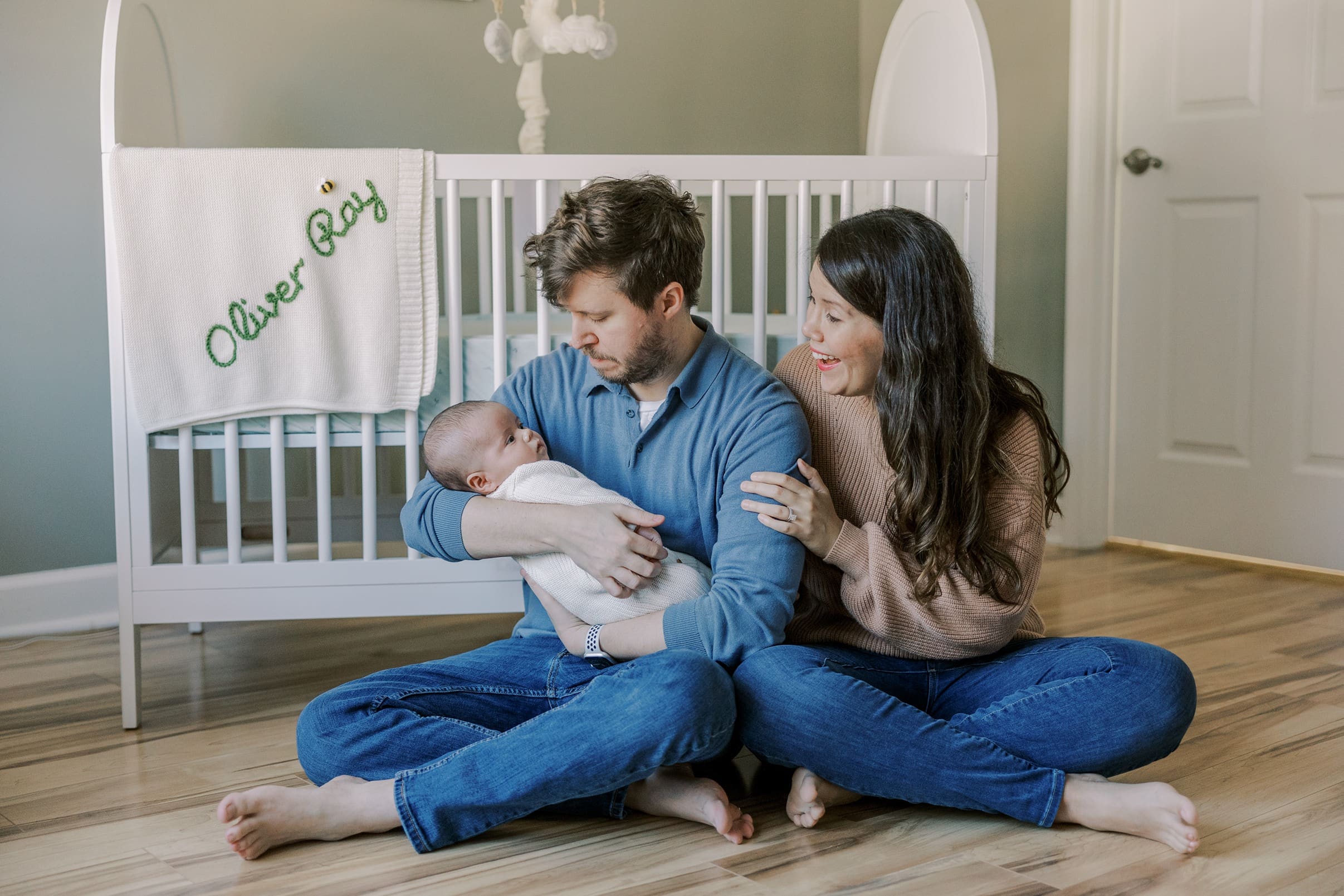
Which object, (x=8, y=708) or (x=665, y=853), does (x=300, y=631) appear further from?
(x=665, y=853)

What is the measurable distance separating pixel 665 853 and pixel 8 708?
106 cm

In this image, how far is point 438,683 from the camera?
4.40 ft

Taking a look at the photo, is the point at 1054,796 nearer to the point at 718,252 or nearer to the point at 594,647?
the point at 594,647

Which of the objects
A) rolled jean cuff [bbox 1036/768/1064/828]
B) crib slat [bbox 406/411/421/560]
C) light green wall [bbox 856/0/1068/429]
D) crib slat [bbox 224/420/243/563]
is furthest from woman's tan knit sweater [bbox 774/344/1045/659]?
light green wall [bbox 856/0/1068/429]

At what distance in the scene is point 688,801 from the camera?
1.27m

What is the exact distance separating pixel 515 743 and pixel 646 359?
44 centimetres

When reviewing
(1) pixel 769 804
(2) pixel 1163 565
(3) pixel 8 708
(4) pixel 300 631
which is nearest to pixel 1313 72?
(2) pixel 1163 565

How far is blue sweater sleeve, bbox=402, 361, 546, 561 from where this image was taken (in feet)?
4.69

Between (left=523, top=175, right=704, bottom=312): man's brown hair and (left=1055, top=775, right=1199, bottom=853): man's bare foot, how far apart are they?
683mm

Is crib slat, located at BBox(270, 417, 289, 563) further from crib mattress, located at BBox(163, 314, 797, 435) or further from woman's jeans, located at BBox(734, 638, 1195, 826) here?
woman's jeans, located at BBox(734, 638, 1195, 826)

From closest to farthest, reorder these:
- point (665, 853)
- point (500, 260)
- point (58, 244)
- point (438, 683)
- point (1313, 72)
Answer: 1. point (665, 853)
2. point (438, 683)
3. point (500, 260)
4. point (58, 244)
5. point (1313, 72)

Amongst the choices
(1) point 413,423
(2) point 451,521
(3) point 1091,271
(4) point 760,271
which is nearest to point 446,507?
(2) point 451,521

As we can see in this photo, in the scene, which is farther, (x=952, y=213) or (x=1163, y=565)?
(x=1163, y=565)

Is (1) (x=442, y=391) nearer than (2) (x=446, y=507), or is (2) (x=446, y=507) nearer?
(2) (x=446, y=507)
